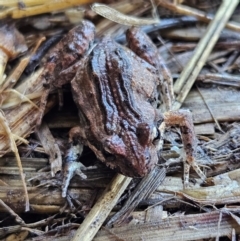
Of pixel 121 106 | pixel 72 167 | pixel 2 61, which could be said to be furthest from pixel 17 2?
pixel 72 167

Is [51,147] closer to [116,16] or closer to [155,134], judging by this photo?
[155,134]

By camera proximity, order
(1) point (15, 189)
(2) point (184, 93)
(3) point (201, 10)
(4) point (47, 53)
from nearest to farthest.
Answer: (1) point (15, 189) → (2) point (184, 93) → (4) point (47, 53) → (3) point (201, 10)

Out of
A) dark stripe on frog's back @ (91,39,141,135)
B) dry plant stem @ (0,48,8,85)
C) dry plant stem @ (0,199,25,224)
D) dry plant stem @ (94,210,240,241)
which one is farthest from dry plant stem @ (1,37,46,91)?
dry plant stem @ (94,210,240,241)

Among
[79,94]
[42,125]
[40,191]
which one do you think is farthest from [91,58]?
[40,191]

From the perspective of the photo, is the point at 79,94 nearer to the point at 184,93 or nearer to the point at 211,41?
the point at 184,93

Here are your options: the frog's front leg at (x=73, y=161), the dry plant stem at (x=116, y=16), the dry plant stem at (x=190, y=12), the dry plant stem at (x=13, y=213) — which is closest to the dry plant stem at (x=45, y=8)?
the dry plant stem at (x=116, y=16)

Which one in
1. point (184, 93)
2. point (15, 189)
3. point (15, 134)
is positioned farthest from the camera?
point (184, 93)

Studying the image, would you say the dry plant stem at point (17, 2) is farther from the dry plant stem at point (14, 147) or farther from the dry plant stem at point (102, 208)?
the dry plant stem at point (102, 208)
